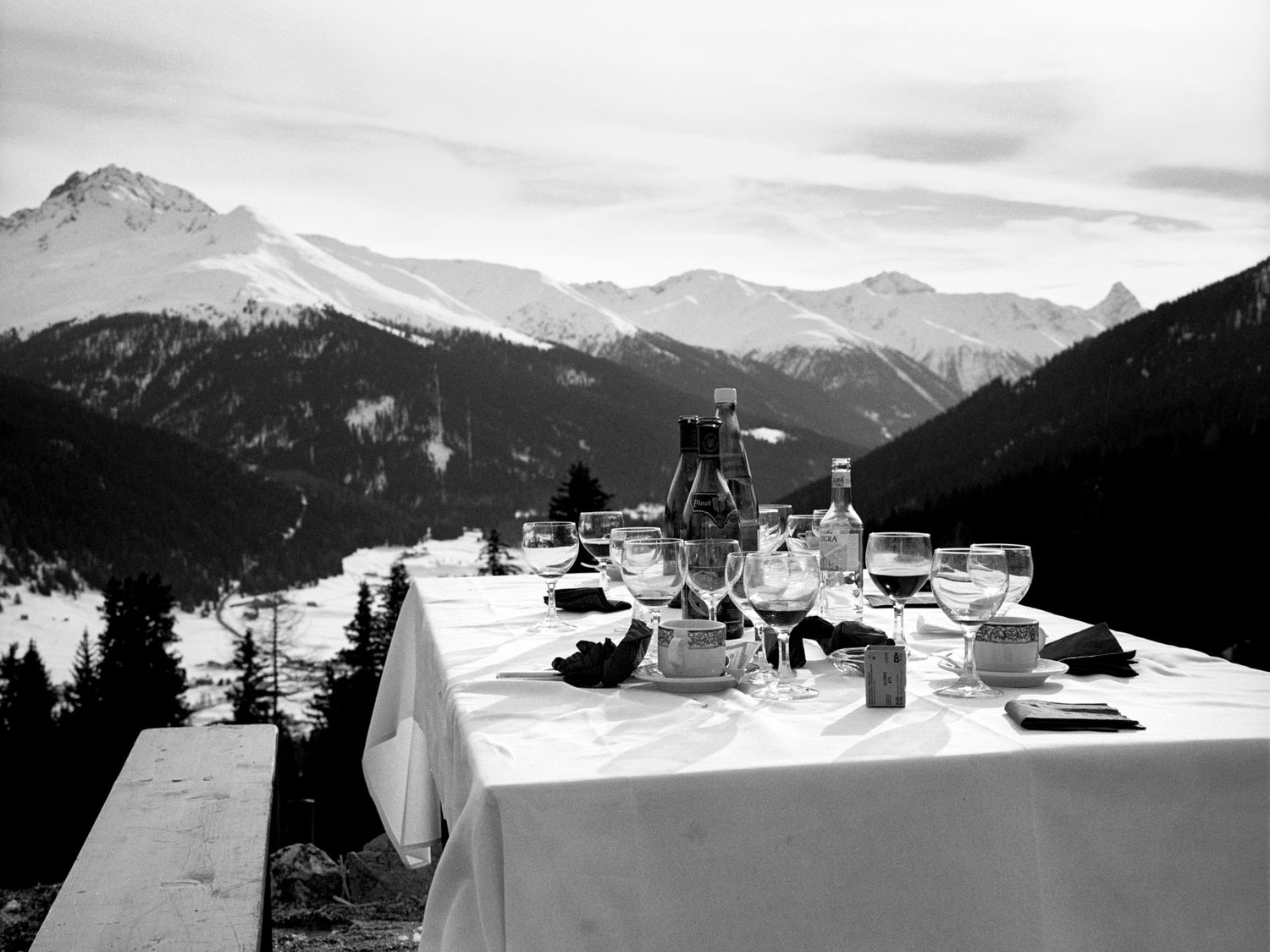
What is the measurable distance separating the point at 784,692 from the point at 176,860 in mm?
1264

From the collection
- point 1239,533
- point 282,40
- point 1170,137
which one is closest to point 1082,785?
point 1239,533

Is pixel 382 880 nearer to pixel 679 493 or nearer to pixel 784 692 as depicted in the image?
pixel 679 493

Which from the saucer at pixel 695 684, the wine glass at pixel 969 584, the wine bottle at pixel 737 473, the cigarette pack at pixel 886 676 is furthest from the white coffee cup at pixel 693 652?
the wine bottle at pixel 737 473

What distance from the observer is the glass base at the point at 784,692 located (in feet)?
5.68

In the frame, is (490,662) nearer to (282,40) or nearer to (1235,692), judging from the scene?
(1235,692)

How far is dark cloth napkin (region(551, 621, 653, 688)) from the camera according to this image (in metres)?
1.84

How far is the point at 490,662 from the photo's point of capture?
83.1 inches

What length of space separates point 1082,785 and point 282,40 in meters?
15.1

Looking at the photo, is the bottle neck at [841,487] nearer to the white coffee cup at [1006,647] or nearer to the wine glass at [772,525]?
the wine glass at [772,525]

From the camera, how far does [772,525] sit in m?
2.86

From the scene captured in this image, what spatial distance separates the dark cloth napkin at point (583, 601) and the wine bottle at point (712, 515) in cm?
51

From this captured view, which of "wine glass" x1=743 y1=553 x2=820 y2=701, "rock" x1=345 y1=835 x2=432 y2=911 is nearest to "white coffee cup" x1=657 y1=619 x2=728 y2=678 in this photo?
"wine glass" x1=743 y1=553 x2=820 y2=701

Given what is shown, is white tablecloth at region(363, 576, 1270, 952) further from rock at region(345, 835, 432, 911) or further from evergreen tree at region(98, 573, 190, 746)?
evergreen tree at region(98, 573, 190, 746)

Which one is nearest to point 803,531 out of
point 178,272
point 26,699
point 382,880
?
point 382,880
